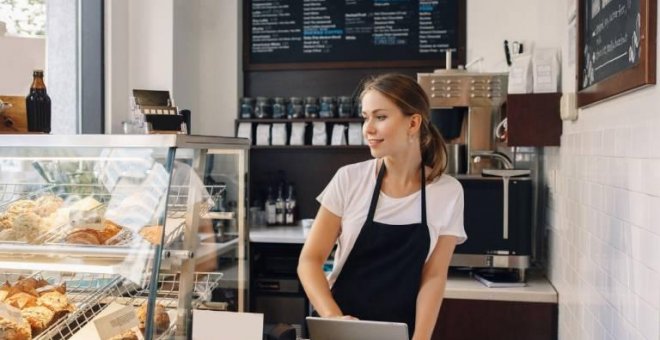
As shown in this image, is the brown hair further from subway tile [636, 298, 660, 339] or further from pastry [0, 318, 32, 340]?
pastry [0, 318, 32, 340]

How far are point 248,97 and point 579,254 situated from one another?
2565 millimetres

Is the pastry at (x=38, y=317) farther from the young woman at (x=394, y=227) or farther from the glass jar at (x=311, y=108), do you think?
the glass jar at (x=311, y=108)

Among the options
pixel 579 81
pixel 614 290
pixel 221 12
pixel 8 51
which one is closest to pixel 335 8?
pixel 221 12

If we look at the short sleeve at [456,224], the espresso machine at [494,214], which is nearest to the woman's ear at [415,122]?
the short sleeve at [456,224]

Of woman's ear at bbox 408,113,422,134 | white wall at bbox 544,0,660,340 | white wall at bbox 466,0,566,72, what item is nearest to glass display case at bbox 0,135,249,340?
woman's ear at bbox 408,113,422,134

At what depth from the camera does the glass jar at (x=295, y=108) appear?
3.93 m

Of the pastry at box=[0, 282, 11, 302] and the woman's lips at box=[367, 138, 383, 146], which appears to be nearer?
the pastry at box=[0, 282, 11, 302]

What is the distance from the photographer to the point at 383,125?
170 centimetres

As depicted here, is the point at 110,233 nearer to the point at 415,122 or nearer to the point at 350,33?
the point at 415,122

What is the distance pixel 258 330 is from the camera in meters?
1.36

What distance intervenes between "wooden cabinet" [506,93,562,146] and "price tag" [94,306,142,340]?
5.71ft

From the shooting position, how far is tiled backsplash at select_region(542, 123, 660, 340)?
1361mm

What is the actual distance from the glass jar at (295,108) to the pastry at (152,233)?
2.57 m

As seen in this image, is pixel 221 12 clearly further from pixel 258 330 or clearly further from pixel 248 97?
pixel 258 330
